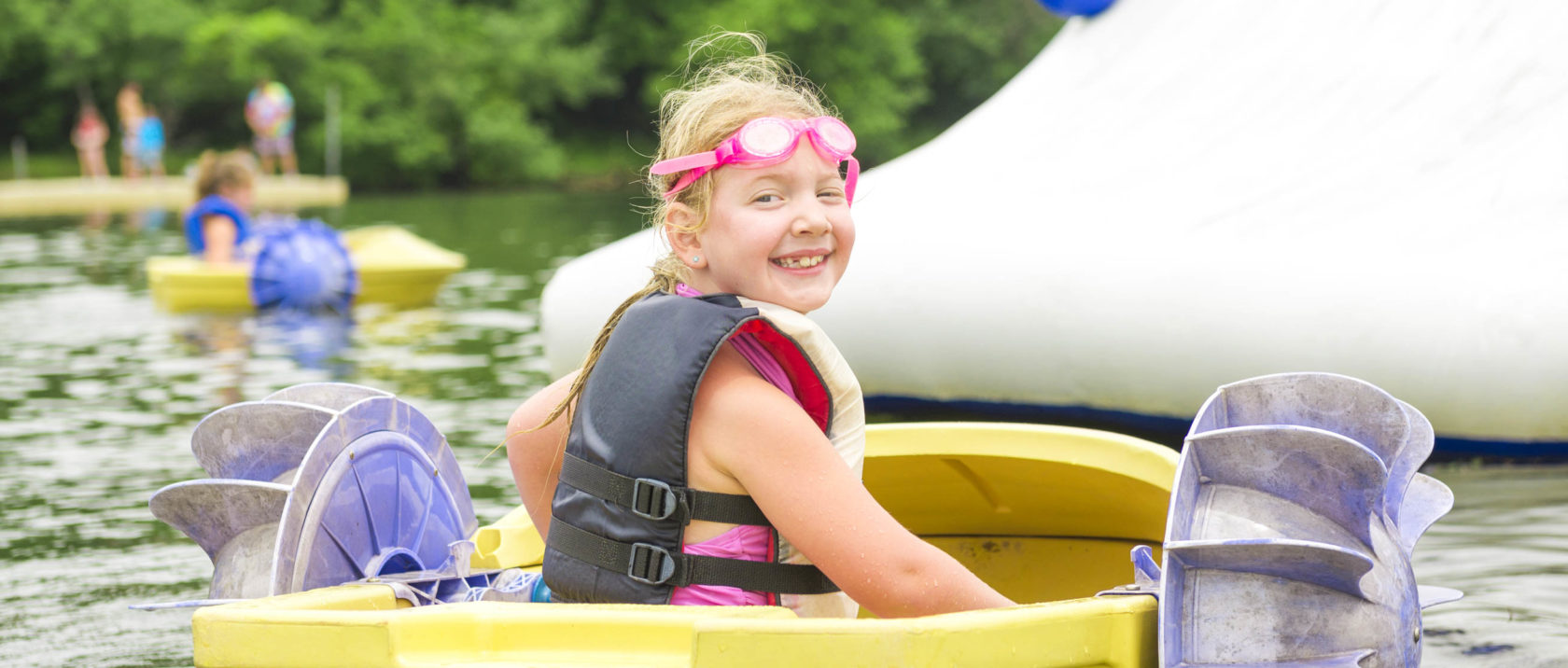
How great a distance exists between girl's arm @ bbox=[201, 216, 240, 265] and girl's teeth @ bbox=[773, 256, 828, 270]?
26.6 feet

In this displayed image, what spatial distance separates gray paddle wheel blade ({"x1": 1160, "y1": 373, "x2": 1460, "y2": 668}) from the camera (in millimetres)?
1852

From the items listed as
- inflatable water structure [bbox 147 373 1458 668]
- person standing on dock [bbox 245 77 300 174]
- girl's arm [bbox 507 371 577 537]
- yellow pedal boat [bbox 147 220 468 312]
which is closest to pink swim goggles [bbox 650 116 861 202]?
girl's arm [bbox 507 371 577 537]

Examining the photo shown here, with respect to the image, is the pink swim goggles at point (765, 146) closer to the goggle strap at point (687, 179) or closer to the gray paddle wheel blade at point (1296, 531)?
the goggle strap at point (687, 179)

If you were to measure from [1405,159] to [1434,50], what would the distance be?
1.64 feet

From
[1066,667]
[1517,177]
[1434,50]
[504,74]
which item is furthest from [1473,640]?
[504,74]

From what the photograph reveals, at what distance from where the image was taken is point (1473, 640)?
10.0ft

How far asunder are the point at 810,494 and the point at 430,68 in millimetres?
29393

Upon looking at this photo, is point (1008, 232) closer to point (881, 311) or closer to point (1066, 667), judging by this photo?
point (881, 311)

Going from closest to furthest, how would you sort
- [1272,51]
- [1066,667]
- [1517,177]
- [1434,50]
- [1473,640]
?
[1066,667]
[1473,640]
[1517,177]
[1434,50]
[1272,51]

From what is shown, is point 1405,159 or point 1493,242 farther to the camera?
point 1405,159

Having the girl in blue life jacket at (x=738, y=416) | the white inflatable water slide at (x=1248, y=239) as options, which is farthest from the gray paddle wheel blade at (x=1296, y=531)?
the white inflatable water slide at (x=1248, y=239)

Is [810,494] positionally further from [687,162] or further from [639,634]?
[687,162]

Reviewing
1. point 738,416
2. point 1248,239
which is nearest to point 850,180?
point 738,416

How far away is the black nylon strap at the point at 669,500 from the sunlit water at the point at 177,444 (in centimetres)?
156
